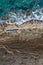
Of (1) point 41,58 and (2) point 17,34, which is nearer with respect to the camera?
(1) point 41,58

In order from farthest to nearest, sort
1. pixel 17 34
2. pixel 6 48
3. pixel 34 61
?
pixel 17 34 → pixel 6 48 → pixel 34 61

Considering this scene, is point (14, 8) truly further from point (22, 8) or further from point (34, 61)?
point (34, 61)

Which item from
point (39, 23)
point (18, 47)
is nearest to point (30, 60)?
point (18, 47)

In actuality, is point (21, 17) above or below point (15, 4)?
below

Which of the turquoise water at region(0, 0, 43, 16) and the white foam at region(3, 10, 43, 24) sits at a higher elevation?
the turquoise water at region(0, 0, 43, 16)

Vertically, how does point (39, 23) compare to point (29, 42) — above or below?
above

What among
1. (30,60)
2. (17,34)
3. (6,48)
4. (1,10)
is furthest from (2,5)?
(30,60)

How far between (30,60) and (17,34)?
43cm

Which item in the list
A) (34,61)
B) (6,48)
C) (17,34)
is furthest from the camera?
(17,34)

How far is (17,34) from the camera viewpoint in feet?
7.12

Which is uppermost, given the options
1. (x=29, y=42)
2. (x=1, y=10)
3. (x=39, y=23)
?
(x=1, y=10)

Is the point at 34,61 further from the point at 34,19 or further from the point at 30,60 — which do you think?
the point at 34,19

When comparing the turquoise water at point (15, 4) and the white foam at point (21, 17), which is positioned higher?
the turquoise water at point (15, 4)

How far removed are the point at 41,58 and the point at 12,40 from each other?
16.3 inches
